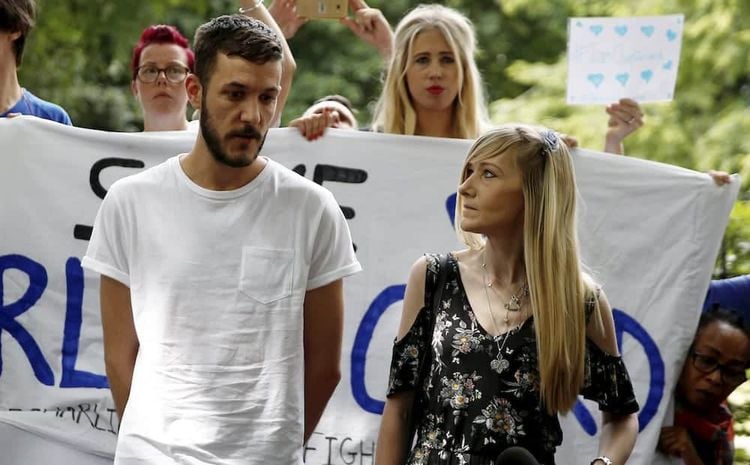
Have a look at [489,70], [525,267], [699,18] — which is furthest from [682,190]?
[489,70]

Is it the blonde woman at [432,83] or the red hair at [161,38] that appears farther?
the red hair at [161,38]

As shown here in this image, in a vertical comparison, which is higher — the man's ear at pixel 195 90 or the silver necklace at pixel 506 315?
the man's ear at pixel 195 90

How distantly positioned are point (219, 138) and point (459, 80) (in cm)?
189

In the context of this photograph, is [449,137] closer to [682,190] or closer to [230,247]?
[682,190]

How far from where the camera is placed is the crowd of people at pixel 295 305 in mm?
3941

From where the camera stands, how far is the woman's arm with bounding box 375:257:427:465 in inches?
168

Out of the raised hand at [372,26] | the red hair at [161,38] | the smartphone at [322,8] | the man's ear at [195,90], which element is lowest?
the man's ear at [195,90]

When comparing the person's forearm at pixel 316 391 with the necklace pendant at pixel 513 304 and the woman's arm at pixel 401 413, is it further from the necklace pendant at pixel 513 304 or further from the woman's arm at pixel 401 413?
the necklace pendant at pixel 513 304

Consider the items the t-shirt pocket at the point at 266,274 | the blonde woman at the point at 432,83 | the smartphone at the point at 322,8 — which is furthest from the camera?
the blonde woman at the point at 432,83

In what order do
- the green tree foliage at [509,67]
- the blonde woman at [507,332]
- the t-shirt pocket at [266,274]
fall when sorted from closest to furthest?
1. the t-shirt pocket at [266,274]
2. the blonde woman at [507,332]
3. the green tree foliage at [509,67]

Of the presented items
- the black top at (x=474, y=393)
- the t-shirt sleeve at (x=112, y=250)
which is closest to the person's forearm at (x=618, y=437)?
the black top at (x=474, y=393)

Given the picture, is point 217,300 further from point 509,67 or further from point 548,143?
point 509,67

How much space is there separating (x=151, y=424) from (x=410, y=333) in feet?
2.68

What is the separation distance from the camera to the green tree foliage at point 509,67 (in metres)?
11.5
